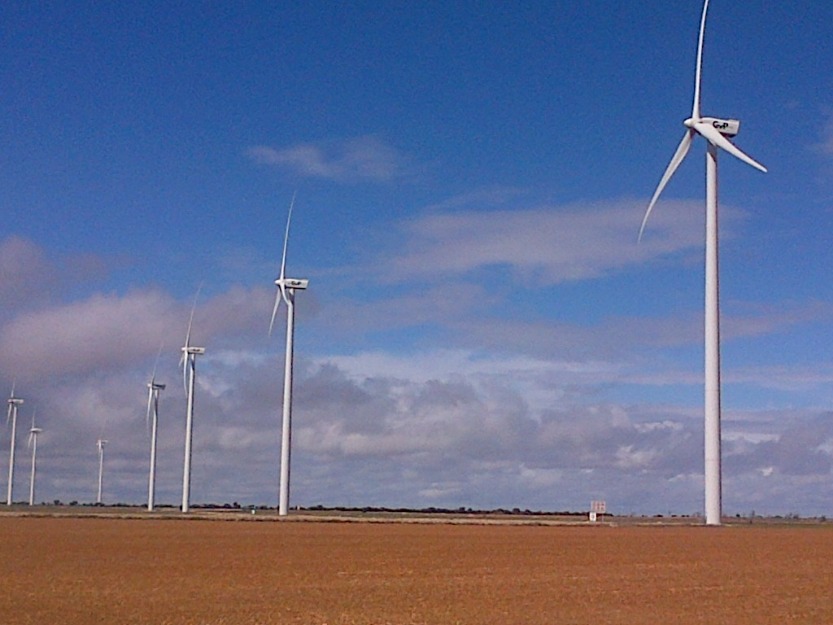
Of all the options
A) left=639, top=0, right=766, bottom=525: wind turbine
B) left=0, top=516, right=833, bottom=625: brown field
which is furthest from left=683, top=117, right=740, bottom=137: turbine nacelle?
left=0, top=516, right=833, bottom=625: brown field

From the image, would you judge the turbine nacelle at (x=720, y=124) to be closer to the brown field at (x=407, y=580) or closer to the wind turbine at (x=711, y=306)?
the wind turbine at (x=711, y=306)

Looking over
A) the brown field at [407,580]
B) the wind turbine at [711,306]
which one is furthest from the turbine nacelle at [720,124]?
the brown field at [407,580]

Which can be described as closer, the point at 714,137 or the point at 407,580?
the point at 407,580

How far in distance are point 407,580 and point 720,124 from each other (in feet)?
198

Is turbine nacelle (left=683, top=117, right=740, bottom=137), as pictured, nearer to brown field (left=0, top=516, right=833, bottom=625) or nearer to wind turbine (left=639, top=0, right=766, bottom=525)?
wind turbine (left=639, top=0, right=766, bottom=525)

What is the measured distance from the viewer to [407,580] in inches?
1747

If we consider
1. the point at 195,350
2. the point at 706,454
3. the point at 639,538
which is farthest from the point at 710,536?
the point at 195,350

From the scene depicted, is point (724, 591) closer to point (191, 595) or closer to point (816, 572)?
point (816, 572)

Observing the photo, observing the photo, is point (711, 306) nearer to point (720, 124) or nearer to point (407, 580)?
point (720, 124)

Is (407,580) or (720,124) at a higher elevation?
(720,124)

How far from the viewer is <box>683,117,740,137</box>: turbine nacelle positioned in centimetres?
9556

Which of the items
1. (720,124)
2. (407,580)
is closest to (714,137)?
(720,124)

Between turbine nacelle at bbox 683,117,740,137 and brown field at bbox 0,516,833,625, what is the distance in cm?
3302

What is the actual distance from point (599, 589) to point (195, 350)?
4720 inches
